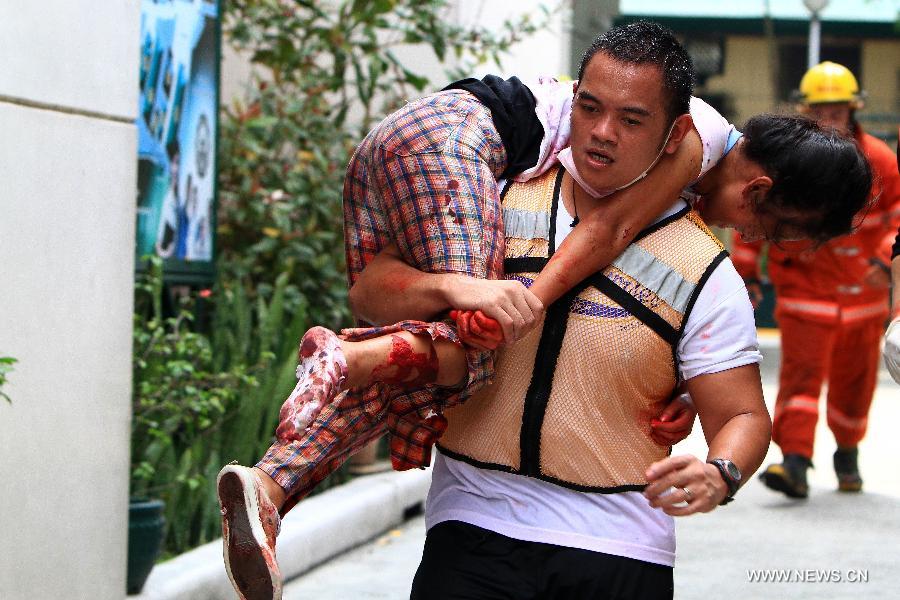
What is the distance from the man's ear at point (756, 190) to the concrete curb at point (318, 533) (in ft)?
9.00

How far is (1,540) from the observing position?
13.3 feet

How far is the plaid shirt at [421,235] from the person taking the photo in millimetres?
2996

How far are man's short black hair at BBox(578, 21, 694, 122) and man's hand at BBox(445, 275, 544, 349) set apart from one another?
48 centimetres

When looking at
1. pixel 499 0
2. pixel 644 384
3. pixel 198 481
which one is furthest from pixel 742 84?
pixel 644 384

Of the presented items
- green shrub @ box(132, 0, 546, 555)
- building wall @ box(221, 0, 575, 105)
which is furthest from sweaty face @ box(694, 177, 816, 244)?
building wall @ box(221, 0, 575, 105)

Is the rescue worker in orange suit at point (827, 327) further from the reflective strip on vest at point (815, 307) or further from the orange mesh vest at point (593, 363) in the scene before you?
the orange mesh vest at point (593, 363)

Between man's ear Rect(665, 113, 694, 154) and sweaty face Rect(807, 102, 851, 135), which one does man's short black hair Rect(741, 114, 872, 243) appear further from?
sweaty face Rect(807, 102, 851, 135)

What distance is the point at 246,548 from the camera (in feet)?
9.21

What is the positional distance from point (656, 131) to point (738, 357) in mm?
489

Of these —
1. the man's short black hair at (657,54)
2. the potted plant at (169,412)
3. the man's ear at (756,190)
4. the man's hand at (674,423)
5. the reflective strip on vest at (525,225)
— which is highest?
the man's short black hair at (657,54)

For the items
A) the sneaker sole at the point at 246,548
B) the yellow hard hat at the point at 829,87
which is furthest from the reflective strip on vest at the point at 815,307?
the sneaker sole at the point at 246,548

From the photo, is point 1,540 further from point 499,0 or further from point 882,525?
point 499,0

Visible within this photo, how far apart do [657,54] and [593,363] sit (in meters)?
0.64

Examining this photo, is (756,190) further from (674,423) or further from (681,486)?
(681,486)
